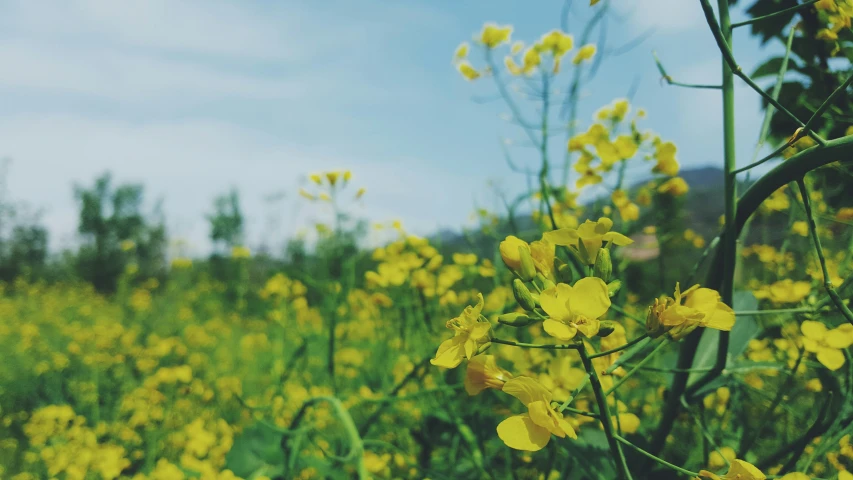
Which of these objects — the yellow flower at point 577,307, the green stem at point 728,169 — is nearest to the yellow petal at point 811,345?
the green stem at point 728,169

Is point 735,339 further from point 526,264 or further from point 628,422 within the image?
point 526,264

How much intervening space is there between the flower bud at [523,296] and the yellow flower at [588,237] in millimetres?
55

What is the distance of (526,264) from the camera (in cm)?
48

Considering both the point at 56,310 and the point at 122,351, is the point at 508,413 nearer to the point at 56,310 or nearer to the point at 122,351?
the point at 122,351

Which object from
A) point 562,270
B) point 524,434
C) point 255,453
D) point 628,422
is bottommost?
point 255,453

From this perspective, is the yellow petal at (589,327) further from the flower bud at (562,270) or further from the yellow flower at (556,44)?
the yellow flower at (556,44)

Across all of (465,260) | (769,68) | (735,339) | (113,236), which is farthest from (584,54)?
(113,236)

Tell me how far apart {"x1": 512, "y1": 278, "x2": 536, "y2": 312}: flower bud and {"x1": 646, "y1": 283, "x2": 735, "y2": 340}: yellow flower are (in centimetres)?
9

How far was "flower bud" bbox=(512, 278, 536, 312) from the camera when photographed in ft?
1.48

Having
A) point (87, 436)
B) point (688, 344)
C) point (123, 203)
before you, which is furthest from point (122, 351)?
point (123, 203)

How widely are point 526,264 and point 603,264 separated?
0.22ft

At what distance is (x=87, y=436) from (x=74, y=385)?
0.97m

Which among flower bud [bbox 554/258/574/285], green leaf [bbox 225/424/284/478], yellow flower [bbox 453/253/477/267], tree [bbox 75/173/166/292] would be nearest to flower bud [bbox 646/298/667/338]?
flower bud [bbox 554/258/574/285]

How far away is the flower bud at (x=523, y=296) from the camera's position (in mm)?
450
